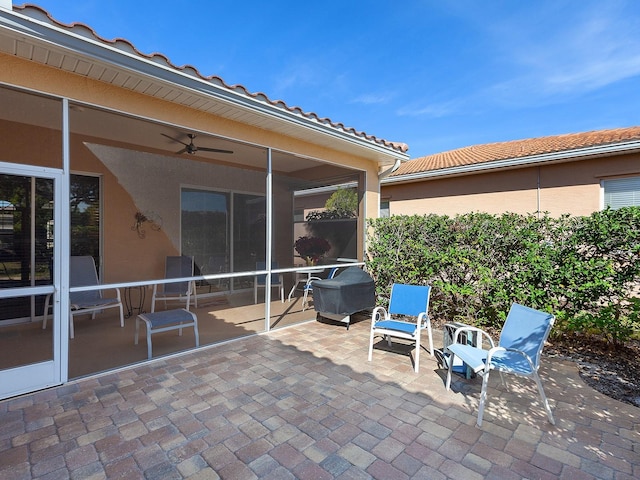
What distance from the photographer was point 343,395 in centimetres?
308

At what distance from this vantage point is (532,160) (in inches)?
295

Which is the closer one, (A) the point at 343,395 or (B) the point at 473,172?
(A) the point at 343,395

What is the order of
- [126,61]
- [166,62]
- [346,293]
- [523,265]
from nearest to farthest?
1. [126,61]
2. [166,62]
3. [523,265]
4. [346,293]

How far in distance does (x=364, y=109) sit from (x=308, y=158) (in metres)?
7.54

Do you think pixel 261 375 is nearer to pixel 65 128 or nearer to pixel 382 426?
pixel 382 426

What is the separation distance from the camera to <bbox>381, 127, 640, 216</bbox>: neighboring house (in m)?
6.67

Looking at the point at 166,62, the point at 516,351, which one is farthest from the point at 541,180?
the point at 166,62

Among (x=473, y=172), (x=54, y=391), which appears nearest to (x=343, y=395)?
(x=54, y=391)

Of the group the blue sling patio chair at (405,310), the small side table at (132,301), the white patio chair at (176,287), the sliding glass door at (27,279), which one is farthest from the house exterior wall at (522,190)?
the sliding glass door at (27,279)

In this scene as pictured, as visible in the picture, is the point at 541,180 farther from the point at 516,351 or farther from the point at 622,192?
the point at 516,351

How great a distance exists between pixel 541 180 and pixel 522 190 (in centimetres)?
45

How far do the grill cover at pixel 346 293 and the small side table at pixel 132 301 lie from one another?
3299 millimetres

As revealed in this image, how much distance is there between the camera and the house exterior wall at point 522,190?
6980 mm

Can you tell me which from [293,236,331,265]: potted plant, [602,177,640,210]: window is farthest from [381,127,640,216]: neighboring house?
[293,236,331,265]: potted plant
